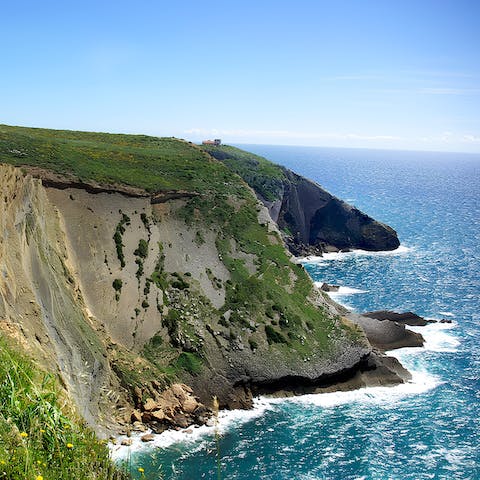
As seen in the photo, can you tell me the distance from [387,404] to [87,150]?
59735mm

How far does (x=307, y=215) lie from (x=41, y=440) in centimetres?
14197

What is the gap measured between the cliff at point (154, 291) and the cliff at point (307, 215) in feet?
176

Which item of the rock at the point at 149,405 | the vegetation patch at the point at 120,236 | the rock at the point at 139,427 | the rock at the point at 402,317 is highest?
the vegetation patch at the point at 120,236

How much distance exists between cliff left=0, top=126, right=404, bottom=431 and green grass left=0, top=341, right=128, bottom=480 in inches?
1071

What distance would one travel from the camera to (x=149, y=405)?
174 ft

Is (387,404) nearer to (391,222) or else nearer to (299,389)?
(299,389)

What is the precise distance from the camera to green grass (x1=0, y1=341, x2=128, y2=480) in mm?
10766

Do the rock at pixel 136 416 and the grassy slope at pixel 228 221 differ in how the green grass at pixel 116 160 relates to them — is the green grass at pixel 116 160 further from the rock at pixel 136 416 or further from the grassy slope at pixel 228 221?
the rock at pixel 136 416

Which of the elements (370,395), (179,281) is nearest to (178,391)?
(179,281)

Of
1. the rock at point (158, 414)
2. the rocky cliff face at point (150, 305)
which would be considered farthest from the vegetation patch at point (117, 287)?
the rock at point (158, 414)

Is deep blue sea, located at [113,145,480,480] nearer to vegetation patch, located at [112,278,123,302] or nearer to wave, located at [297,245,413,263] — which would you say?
vegetation patch, located at [112,278,123,302]

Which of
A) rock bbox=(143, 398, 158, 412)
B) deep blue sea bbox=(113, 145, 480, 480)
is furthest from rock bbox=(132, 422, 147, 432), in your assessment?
deep blue sea bbox=(113, 145, 480, 480)

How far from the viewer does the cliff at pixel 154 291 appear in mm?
49406

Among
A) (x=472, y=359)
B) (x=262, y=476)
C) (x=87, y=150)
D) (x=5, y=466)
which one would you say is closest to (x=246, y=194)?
(x=87, y=150)
